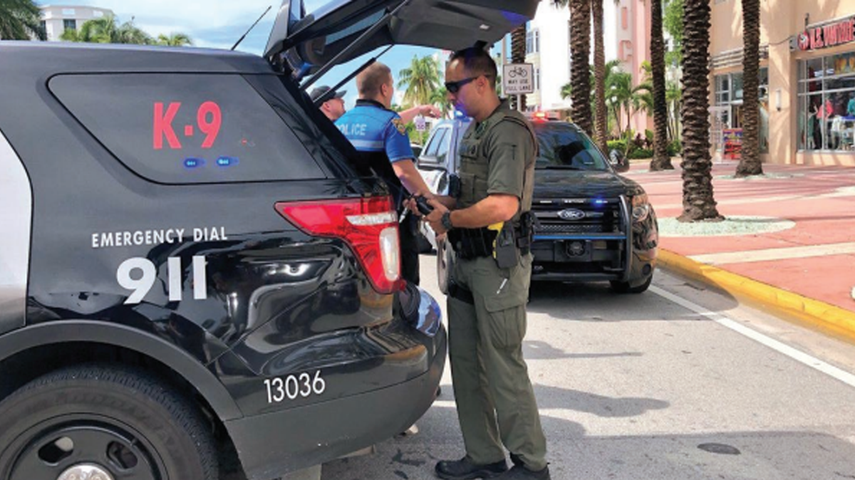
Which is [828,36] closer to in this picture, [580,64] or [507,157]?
[580,64]

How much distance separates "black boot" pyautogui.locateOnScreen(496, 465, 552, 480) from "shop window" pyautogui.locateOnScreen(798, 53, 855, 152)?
24539mm

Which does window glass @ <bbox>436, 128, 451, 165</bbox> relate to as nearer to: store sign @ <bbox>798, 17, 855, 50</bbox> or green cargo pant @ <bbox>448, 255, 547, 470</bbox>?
green cargo pant @ <bbox>448, 255, 547, 470</bbox>

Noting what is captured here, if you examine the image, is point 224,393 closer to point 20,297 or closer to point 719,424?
point 20,297

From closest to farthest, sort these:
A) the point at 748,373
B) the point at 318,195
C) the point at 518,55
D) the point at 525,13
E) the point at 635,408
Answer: the point at 318,195 → the point at 525,13 → the point at 635,408 → the point at 748,373 → the point at 518,55

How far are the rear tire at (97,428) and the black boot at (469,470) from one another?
133 cm

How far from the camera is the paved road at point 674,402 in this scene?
373 centimetres

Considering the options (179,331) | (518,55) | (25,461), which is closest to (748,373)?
(179,331)

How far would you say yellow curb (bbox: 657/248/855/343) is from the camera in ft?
19.8

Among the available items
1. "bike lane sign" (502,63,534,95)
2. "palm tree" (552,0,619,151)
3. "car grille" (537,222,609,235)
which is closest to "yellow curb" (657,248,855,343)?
"car grille" (537,222,609,235)

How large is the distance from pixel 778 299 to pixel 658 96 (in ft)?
64.9

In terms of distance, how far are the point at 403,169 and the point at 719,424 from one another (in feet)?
7.64

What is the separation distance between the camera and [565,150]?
8156mm

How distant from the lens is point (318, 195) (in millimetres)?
2682

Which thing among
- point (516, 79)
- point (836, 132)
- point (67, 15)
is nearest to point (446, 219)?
point (516, 79)
